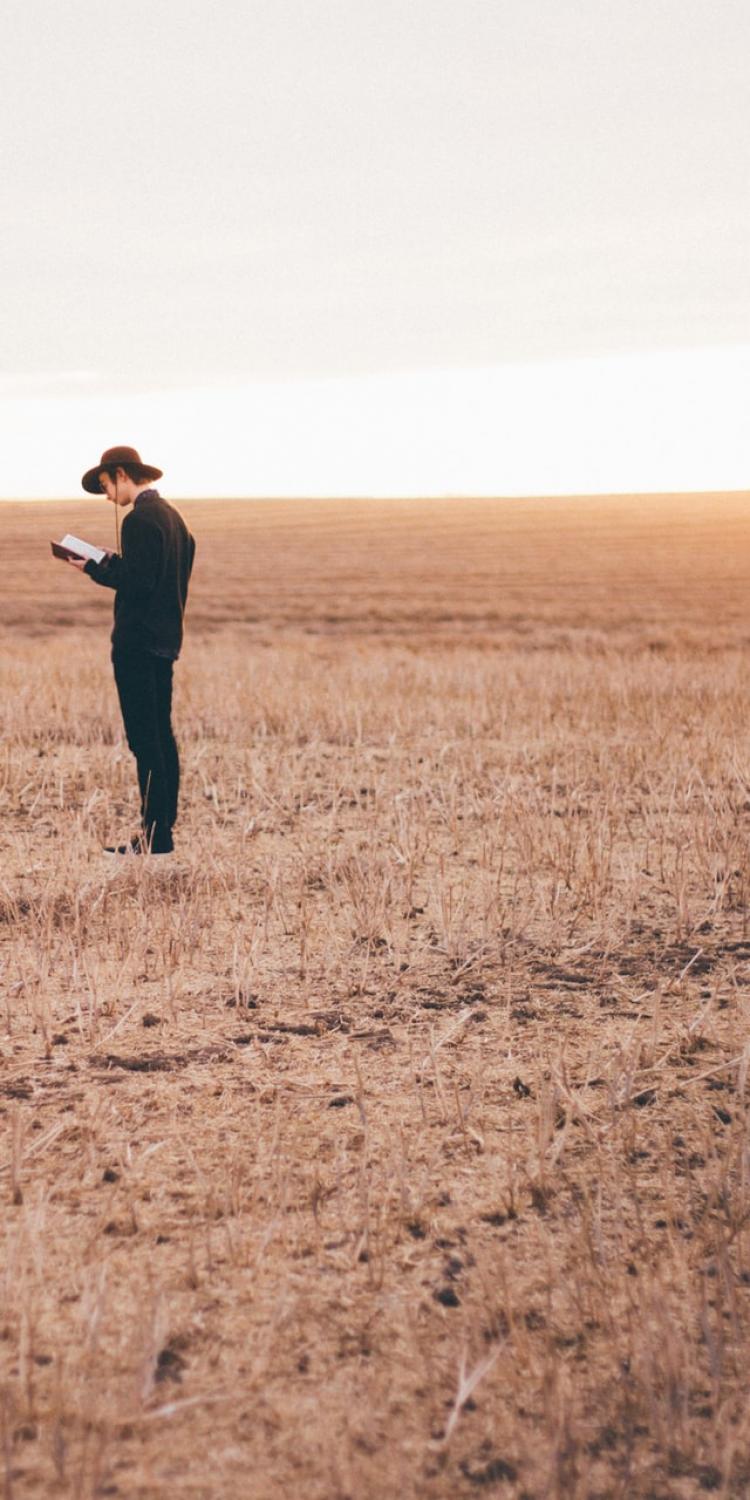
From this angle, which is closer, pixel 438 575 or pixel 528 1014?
pixel 528 1014

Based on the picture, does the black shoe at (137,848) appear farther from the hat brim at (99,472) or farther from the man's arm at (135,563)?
the hat brim at (99,472)

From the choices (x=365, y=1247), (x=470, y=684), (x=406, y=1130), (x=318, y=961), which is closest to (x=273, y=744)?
(x=470, y=684)

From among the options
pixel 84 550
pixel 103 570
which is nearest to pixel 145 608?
pixel 103 570

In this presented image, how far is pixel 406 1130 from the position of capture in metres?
3.21

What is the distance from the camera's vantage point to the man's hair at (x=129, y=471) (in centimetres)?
601

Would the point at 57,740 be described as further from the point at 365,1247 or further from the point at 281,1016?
the point at 365,1247

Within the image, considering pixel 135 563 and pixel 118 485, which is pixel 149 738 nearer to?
pixel 135 563

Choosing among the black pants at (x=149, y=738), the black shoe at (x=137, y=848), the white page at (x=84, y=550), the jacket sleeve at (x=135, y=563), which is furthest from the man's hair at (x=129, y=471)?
the black shoe at (x=137, y=848)

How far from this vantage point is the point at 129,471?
19.8 feet

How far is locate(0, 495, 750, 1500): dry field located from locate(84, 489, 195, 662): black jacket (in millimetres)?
999

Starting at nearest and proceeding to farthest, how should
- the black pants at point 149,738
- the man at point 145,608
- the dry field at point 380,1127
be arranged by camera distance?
the dry field at point 380,1127 < the man at point 145,608 < the black pants at point 149,738

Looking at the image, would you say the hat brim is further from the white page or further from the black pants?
the black pants

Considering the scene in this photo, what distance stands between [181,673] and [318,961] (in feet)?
29.0

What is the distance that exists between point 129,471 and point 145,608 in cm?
67
